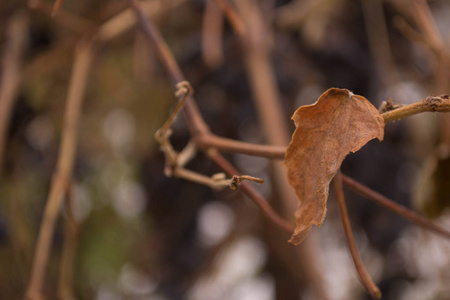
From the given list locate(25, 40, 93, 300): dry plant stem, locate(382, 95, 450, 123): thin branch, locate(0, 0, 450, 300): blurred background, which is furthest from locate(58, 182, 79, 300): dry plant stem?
locate(382, 95, 450, 123): thin branch

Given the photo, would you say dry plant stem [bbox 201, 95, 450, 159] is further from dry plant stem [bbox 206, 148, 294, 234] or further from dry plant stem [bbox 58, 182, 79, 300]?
dry plant stem [bbox 58, 182, 79, 300]

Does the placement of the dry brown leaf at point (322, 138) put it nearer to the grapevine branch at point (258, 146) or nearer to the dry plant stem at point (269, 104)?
the grapevine branch at point (258, 146)

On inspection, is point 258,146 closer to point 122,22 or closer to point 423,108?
point 423,108

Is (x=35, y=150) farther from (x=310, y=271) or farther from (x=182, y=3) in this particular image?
(x=310, y=271)

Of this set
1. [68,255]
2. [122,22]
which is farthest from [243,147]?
[122,22]

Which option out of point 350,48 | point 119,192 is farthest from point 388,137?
point 119,192
